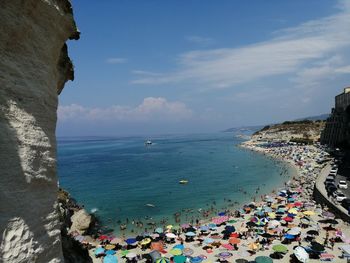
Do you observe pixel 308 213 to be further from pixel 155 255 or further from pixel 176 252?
pixel 155 255

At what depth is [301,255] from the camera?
26047mm

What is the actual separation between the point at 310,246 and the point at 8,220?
26.3 meters

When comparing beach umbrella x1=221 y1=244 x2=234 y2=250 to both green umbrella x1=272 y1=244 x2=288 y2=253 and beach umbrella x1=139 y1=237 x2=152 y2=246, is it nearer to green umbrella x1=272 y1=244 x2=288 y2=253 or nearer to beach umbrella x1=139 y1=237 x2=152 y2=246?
green umbrella x1=272 y1=244 x2=288 y2=253

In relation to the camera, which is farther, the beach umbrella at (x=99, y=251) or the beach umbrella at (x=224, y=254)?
the beach umbrella at (x=99, y=251)

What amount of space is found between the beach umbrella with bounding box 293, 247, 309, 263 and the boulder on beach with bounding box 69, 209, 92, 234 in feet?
77.6

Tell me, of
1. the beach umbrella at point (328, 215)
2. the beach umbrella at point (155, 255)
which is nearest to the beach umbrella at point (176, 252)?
the beach umbrella at point (155, 255)

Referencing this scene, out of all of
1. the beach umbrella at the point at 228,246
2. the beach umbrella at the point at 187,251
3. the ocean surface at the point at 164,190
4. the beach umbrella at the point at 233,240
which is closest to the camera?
the beach umbrella at the point at 187,251

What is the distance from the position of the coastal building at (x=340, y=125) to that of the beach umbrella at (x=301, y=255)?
60636 mm

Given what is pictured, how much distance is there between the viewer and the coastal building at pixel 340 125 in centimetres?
8419

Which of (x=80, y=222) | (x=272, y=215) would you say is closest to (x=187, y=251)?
(x=272, y=215)

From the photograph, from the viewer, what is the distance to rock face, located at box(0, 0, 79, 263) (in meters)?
8.76

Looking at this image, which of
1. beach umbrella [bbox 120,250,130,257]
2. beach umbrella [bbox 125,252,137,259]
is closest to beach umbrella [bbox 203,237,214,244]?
beach umbrella [bbox 125,252,137,259]

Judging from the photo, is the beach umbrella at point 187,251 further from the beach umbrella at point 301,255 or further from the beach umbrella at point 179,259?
the beach umbrella at point 301,255

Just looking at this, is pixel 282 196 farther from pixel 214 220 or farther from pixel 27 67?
pixel 27 67
